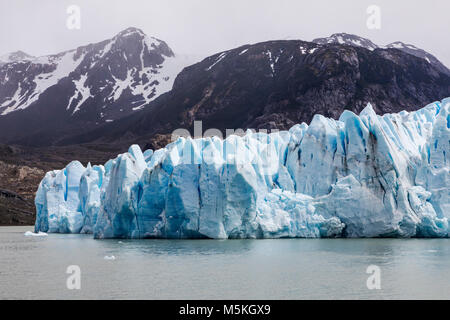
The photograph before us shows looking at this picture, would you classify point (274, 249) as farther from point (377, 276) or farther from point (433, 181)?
point (433, 181)

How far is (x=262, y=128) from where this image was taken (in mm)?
89062

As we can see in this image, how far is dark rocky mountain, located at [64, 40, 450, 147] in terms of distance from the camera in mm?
91062

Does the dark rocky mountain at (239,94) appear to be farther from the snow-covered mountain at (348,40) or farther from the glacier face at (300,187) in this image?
the glacier face at (300,187)

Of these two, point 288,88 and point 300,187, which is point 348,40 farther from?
point 300,187

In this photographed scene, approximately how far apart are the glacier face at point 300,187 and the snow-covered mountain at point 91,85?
14286cm

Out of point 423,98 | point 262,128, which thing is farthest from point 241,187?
point 423,98

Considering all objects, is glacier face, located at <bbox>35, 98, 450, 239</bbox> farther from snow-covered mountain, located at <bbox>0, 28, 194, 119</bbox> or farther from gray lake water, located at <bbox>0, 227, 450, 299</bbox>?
snow-covered mountain, located at <bbox>0, 28, 194, 119</bbox>

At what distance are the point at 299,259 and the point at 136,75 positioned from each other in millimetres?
180839

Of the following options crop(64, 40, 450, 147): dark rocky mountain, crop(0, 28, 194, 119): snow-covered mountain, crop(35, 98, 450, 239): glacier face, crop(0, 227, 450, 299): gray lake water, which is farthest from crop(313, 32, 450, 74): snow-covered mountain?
crop(0, 227, 450, 299): gray lake water

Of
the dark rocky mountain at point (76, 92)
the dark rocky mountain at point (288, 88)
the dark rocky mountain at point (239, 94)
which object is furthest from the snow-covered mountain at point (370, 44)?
the dark rocky mountain at point (76, 92)

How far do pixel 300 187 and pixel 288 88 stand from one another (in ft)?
234

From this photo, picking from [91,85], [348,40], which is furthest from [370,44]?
[91,85]

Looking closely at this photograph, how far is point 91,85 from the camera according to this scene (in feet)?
618

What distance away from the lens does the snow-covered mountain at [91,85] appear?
177 metres
